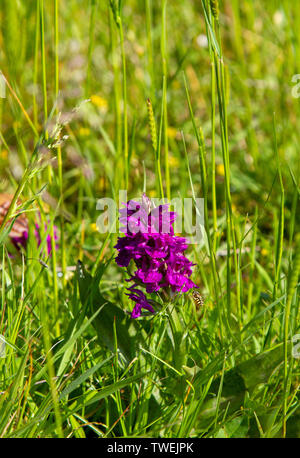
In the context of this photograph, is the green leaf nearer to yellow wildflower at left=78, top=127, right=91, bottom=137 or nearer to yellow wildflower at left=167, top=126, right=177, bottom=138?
yellow wildflower at left=78, top=127, right=91, bottom=137

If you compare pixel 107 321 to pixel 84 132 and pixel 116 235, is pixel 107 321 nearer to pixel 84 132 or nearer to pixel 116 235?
pixel 116 235

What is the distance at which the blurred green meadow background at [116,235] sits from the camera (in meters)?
0.86

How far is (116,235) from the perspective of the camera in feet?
3.65

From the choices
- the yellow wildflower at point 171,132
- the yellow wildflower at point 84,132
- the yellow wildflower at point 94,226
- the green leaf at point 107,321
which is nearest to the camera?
the green leaf at point 107,321

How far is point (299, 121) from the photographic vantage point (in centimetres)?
199

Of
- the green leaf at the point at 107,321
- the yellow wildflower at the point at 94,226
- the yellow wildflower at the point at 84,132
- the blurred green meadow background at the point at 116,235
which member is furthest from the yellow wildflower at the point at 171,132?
the green leaf at the point at 107,321

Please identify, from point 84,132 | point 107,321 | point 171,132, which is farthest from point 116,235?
point 171,132

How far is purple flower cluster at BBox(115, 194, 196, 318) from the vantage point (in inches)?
33.8

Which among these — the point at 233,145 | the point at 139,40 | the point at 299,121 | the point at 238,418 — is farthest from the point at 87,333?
the point at 139,40

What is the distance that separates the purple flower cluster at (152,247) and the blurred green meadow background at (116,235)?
5 cm

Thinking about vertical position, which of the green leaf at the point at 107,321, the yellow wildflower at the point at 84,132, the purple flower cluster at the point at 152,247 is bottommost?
the green leaf at the point at 107,321

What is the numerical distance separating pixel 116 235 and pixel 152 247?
26cm

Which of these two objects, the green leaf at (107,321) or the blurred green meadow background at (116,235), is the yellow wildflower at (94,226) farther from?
the green leaf at (107,321)
